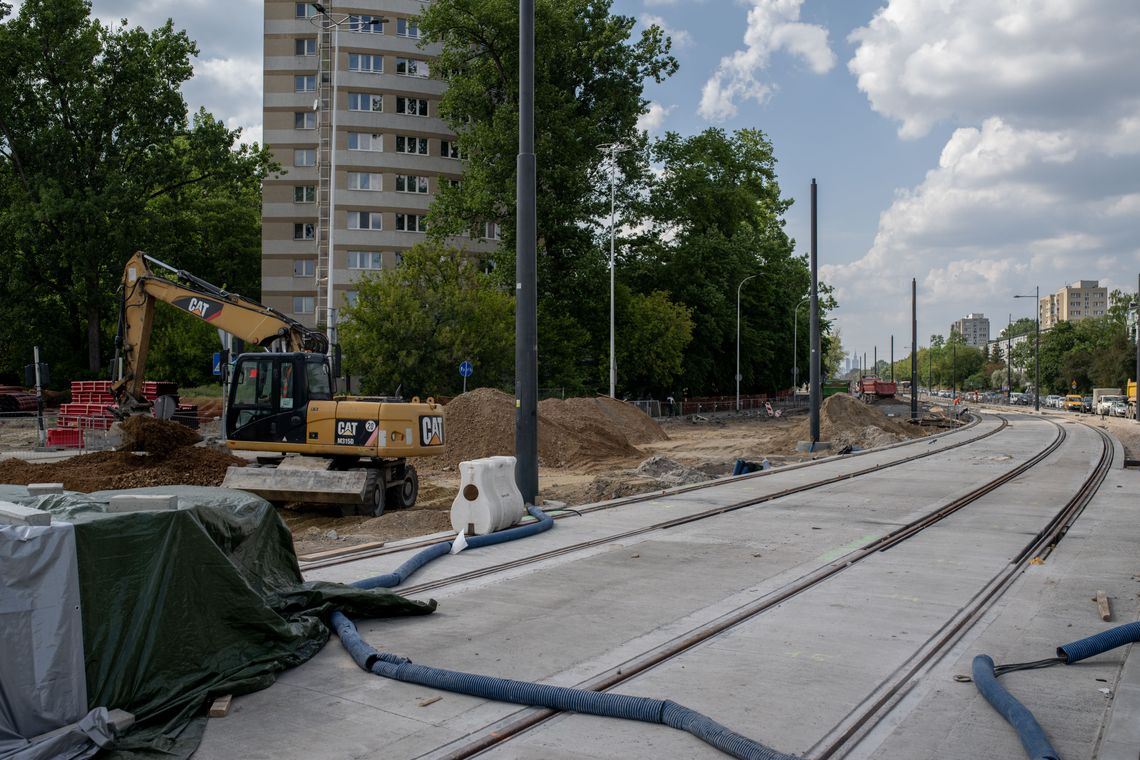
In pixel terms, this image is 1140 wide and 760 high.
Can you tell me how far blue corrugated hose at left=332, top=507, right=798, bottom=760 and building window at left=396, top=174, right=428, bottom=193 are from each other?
62.4 m

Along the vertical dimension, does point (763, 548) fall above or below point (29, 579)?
below

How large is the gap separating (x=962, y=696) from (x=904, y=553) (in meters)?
5.51

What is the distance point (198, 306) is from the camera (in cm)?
2081

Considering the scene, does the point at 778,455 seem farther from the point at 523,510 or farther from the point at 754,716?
the point at 754,716

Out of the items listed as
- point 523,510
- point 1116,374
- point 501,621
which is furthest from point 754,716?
point 1116,374

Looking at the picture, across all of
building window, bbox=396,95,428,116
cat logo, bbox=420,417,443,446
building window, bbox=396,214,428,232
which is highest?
building window, bbox=396,95,428,116

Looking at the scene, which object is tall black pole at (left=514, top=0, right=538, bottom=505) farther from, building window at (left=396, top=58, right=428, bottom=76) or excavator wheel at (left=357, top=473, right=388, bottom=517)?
building window at (left=396, top=58, right=428, bottom=76)

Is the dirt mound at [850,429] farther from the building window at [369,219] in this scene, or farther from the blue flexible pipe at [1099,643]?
the building window at [369,219]

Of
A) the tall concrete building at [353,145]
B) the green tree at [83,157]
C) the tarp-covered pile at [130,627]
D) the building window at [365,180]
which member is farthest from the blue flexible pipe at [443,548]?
the building window at [365,180]

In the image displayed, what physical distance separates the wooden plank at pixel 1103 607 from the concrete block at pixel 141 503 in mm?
7425

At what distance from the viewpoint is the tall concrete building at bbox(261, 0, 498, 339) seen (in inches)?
2589

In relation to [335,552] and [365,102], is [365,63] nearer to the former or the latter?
[365,102]

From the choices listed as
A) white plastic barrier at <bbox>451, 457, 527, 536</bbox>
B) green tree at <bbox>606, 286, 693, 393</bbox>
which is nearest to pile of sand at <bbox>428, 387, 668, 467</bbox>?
white plastic barrier at <bbox>451, 457, 527, 536</bbox>

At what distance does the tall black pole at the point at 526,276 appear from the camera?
14.2m
